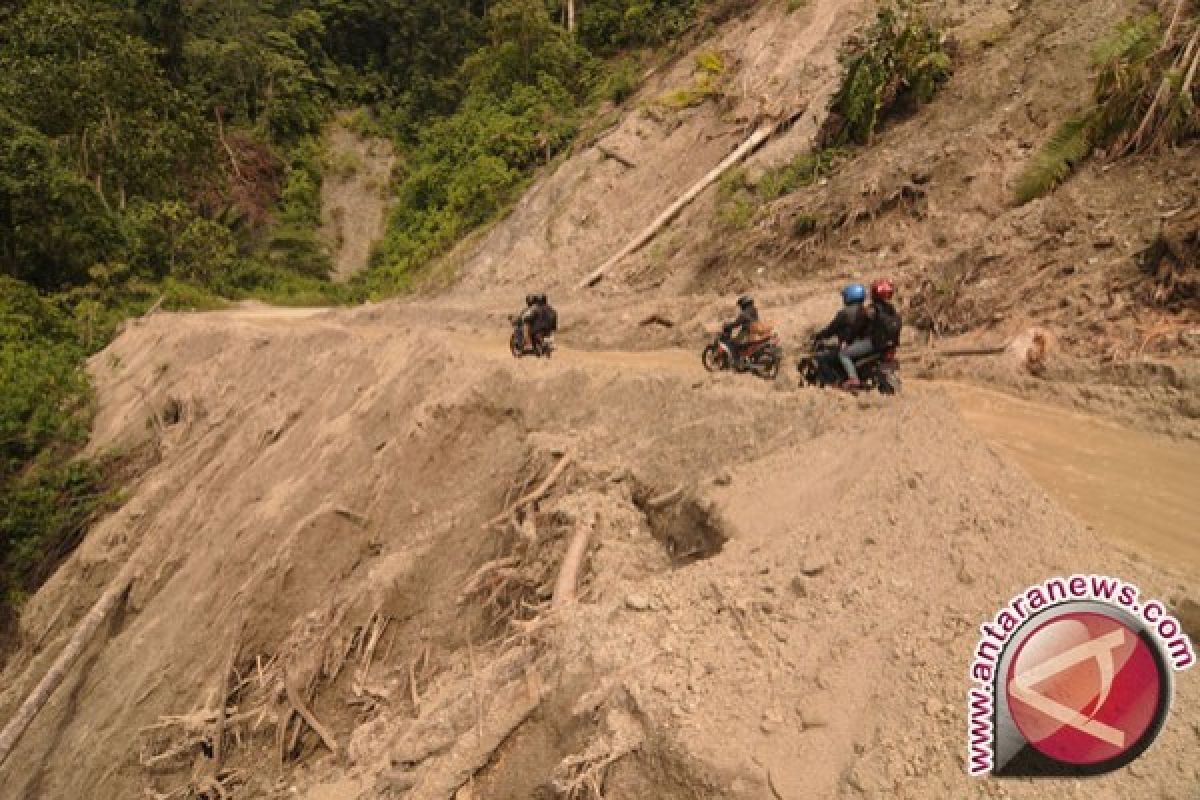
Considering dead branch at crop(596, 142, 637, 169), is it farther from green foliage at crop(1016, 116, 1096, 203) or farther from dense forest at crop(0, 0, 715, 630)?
green foliage at crop(1016, 116, 1096, 203)

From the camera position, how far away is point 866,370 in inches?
276

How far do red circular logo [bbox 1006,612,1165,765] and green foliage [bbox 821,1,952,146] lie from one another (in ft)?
45.1

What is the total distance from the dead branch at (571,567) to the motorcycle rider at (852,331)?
3.48 metres

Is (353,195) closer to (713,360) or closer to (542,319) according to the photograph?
(542,319)

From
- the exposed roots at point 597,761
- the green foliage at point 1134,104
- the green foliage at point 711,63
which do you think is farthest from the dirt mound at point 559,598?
the green foliage at point 711,63

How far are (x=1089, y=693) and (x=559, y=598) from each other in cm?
282

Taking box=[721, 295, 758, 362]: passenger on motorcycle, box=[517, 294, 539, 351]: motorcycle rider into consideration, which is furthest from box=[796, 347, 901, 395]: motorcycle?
box=[517, 294, 539, 351]: motorcycle rider

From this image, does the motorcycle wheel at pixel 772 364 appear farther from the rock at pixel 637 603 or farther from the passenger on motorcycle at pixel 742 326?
the rock at pixel 637 603

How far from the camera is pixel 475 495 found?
22.4 ft

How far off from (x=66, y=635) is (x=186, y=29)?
4220 centimetres

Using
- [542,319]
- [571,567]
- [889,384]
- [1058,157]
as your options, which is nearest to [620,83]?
[542,319]

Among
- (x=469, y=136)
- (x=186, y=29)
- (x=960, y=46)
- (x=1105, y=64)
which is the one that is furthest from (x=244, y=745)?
(x=186, y=29)

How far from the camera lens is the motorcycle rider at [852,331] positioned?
6859mm

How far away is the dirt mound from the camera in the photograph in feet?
9.60
